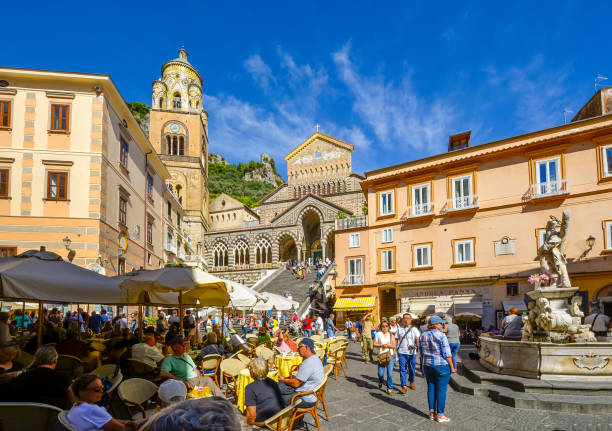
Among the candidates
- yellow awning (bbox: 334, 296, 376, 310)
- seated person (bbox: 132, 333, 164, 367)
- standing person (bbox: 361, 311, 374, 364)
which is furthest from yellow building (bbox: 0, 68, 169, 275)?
yellow awning (bbox: 334, 296, 376, 310)

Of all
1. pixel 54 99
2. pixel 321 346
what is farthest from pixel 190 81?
pixel 321 346

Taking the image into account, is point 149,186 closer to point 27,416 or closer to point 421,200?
point 421,200

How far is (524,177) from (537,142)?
70.5 inches

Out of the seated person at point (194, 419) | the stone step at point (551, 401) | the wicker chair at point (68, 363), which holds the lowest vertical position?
the stone step at point (551, 401)

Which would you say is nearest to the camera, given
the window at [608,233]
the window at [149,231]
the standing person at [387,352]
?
the standing person at [387,352]

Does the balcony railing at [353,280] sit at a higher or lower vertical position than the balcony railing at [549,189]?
lower

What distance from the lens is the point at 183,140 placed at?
53.1m

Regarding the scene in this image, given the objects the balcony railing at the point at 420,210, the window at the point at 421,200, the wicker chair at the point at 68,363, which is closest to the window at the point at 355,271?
the balcony railing at the point at 420,210

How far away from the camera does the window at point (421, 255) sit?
23.9 m

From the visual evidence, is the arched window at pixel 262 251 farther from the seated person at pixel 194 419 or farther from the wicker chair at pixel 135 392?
the seated person at pixel 194 419

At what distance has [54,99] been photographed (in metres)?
17.8

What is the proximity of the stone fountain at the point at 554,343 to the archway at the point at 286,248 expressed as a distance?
132 ft

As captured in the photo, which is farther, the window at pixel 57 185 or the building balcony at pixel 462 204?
the building balcony at pixel 462 204

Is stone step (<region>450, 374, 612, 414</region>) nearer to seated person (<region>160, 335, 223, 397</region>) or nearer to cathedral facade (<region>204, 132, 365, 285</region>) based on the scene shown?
seated person (<region>160, 335, 223, 397</region>)
